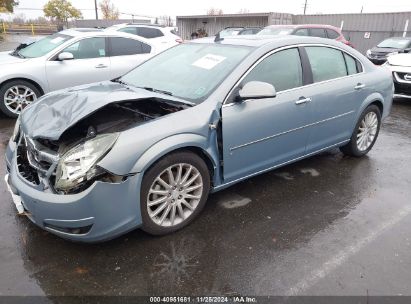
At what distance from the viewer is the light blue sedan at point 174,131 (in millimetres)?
2596

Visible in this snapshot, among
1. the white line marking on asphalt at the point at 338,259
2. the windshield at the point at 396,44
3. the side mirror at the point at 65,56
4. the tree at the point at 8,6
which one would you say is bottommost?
the white line marking on asphalt at the point at 338,259

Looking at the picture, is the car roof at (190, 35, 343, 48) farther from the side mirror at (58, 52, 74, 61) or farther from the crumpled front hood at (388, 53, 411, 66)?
the crumpled front hood at (388, 53, 411, 66)

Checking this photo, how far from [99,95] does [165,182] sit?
3.09 feet

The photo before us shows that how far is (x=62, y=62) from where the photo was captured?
6.64 meters

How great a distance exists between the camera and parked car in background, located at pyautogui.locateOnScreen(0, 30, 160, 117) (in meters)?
6.31

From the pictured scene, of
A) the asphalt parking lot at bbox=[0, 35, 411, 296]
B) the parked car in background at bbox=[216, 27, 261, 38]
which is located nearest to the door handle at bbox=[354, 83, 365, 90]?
the asphalt parking lot at bbox=[0, 35, 411, 296]

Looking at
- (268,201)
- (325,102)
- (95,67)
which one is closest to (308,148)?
(325,102)

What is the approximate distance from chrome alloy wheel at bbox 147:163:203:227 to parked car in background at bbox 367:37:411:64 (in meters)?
12.7

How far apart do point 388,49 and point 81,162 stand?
14.5m

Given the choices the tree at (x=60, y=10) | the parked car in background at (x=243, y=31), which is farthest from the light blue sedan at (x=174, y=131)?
the tree at (x=60, y=10)

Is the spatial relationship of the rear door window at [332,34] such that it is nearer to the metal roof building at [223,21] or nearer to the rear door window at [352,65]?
the rear door window at [352,65]

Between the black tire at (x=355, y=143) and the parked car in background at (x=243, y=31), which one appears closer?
the black tire at (x=355, y=143)

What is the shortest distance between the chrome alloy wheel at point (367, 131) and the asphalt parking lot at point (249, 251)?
3.21 ft

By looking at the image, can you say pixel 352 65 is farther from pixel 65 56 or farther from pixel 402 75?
pixel 402 75
